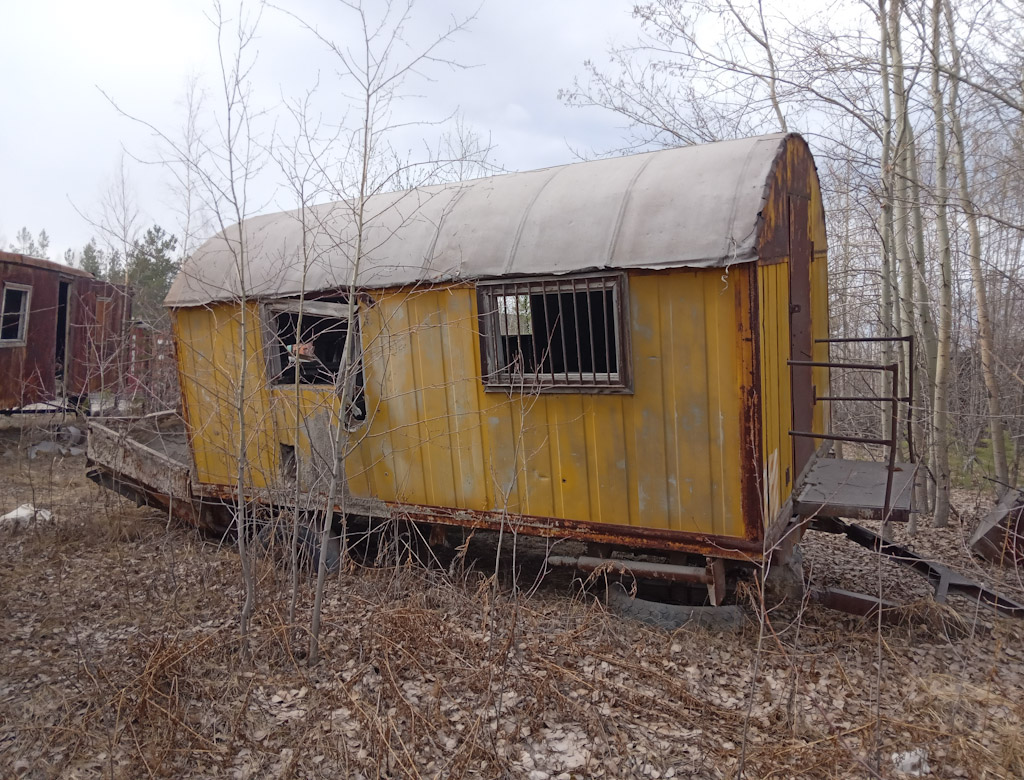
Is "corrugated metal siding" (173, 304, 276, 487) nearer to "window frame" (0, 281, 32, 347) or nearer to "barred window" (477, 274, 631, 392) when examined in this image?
"barred window" (477, 274, 631, 392)

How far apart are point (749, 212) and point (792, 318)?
1.51m

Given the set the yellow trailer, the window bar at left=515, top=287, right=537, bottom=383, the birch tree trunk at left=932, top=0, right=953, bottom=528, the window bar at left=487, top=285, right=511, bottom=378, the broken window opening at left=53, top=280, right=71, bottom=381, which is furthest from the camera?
the broken window opening at left=53, top=280, right=71, bottom=381

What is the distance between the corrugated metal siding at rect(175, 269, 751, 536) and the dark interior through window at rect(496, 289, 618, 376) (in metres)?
0.24

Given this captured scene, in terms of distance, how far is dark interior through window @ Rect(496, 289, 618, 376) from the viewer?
548 centimetres

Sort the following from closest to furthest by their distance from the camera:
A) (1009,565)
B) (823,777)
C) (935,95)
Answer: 1. (823,777)
2. (1009,565)
3. (935,95)

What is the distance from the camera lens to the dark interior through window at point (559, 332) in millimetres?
5480

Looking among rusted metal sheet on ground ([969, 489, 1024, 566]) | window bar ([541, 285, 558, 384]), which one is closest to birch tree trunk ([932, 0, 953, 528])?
rusted metal sheet on ground ([969, 489, 1024, 566])

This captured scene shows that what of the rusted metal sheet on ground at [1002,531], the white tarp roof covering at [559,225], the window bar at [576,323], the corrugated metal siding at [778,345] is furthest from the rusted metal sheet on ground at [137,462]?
the rusted metal sheet on ground at [1002,531]

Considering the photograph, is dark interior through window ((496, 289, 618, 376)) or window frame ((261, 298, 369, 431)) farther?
window frame ((261, 298, 369, 431))

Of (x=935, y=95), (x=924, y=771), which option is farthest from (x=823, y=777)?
(x=935, y=95)

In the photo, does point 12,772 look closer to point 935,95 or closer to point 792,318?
point 792,318

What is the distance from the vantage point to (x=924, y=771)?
3.62m

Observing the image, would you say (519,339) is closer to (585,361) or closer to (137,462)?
(585,361)

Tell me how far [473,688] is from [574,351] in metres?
2.66
